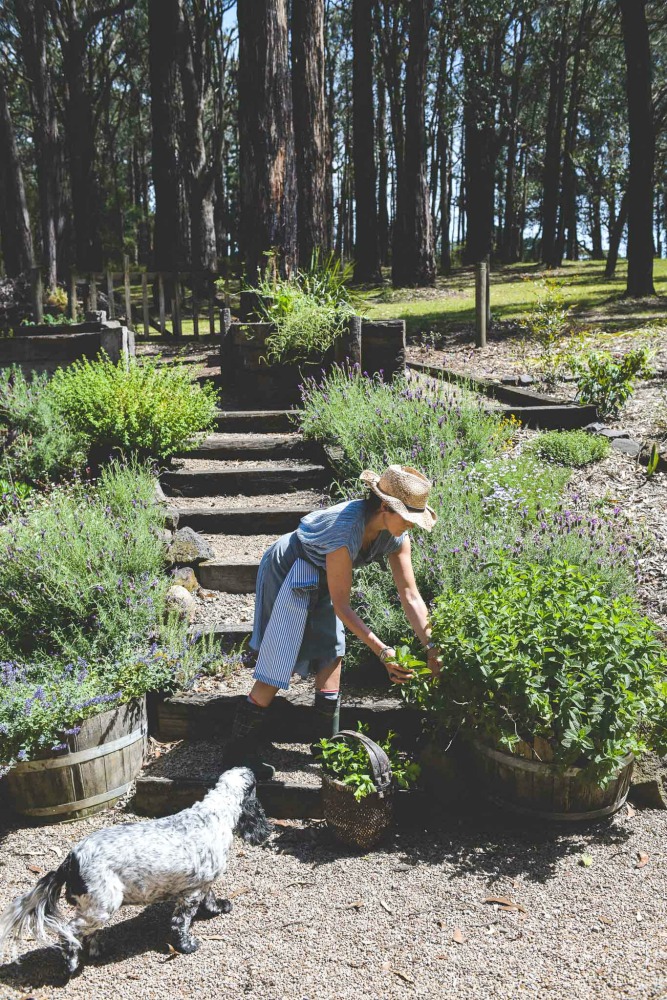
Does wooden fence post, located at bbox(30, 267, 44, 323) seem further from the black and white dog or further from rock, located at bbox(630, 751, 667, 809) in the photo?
rock, located at bbox(630, 751, 667, 809)

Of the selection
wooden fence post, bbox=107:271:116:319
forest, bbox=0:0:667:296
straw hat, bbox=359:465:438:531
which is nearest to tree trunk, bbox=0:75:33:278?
forest, bbox=0:0:667:296

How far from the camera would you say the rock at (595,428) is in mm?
7477

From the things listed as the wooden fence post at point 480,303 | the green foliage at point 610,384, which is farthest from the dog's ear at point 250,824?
the wooden fence post at point 480,303

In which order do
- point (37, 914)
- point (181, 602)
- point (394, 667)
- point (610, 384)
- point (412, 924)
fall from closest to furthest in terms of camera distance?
point (37, 914)
point (412, 924)
point (394, 667)
point (181, 602)
point (610, 384)

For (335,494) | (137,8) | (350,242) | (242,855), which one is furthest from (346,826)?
(350,242)

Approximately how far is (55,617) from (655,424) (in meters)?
5.61

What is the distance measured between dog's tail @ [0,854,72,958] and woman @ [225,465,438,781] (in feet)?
3.75

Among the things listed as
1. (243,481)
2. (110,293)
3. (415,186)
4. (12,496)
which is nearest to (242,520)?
(243,481)

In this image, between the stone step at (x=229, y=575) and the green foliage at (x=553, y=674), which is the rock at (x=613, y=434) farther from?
the green foliage at (x=553, y=674)

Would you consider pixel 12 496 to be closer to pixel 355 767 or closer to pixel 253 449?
pixel 253 449

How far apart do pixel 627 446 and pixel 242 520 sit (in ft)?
11.2

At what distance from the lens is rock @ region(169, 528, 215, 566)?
5730mm

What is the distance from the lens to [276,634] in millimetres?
3939

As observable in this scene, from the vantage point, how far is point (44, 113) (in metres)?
23.7
